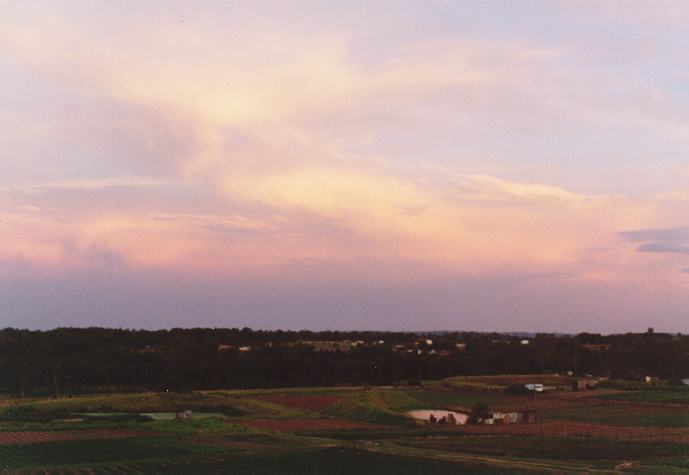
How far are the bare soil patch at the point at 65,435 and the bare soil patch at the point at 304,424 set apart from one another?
9.31m

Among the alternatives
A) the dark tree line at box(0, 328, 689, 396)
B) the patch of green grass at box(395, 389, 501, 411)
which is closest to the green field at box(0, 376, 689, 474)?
the patch of green grass at box(395, 389, 501, 411)

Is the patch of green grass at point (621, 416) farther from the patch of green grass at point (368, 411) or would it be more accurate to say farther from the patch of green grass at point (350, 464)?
the patch of green grass at point (350, 464)

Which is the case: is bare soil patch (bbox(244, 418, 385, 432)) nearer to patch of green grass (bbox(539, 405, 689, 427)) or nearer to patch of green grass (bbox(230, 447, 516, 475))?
patch of green grass (bbox(230, 447, 516, 475))

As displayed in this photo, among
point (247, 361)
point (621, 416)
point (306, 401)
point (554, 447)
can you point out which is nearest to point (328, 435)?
point (554, 447)

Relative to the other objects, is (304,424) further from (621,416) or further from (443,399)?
(621,416)

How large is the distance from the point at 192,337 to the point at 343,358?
2669 cm

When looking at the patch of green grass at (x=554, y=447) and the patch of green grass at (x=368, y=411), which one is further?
the patch of green grass at (x=368, y=411)

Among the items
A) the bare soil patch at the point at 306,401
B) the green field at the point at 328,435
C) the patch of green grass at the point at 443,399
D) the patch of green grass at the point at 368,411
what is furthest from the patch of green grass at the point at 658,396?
the bare soil patch at the point at 306,401

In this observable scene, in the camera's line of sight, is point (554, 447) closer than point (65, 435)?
Yes

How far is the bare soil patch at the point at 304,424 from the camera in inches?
2462

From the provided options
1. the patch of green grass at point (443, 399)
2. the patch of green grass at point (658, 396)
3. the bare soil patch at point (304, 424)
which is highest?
the patch of green grass at point (658, 396)

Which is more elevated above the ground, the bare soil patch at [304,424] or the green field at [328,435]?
the green field at [328,435]

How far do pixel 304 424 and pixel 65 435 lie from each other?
1802 cm

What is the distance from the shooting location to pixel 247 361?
10581cm
